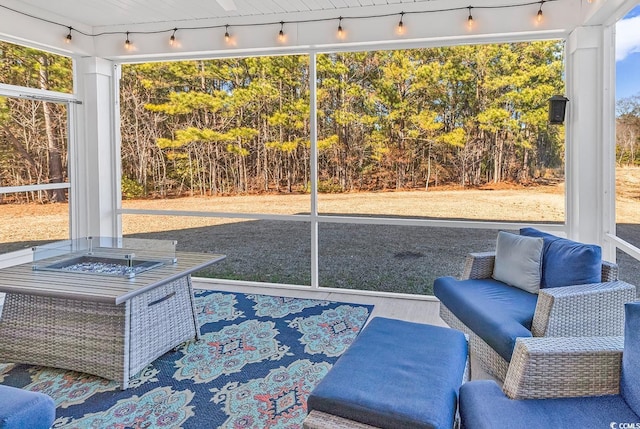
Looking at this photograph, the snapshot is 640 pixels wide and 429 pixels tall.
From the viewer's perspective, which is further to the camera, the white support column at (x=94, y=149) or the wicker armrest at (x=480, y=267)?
the white support column at (x=94, y=149)

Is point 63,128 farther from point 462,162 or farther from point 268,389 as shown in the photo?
point 462,162

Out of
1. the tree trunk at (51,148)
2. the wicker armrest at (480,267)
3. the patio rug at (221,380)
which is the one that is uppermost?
the tree trunk at (51,148)

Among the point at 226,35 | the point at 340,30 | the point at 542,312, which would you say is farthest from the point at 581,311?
the point at 226,35

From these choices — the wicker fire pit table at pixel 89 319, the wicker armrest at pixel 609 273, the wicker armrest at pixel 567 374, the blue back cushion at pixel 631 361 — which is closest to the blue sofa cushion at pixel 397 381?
the wicker armrest at pixel 567 374

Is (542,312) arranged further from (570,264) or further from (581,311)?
(570,264)

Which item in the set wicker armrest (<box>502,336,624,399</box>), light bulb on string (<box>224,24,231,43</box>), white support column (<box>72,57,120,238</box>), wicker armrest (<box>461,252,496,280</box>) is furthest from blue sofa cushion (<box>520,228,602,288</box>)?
white support column (<box>72,57,120,238</box>)

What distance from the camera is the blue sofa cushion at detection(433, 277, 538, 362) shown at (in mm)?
2445

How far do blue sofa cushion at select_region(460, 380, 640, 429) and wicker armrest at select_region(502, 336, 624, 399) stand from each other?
31 millimetres

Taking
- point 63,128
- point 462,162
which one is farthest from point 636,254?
point 63,128

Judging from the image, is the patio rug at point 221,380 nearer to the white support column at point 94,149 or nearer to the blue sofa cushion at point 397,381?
the blue sofa cushion at point 397,381

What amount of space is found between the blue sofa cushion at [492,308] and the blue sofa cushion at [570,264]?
186 mm

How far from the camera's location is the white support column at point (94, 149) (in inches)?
203

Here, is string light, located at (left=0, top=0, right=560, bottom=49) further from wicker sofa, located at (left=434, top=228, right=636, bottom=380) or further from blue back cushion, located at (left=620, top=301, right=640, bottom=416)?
blue back cushion, located at (left=620, top=301, right=640, bottom=416)

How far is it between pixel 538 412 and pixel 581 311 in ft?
3.64
